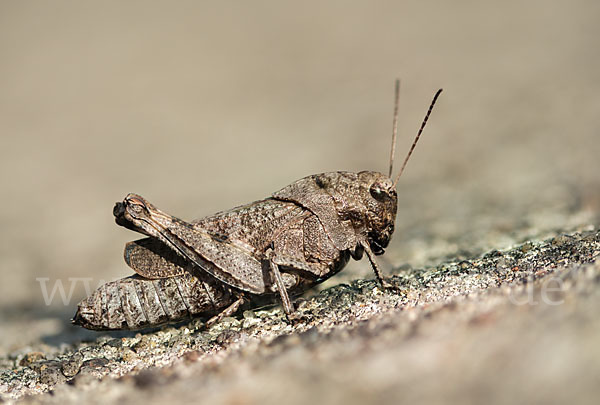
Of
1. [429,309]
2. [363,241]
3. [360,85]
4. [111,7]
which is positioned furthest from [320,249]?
[111,7]

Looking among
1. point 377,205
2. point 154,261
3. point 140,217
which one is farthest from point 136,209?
point 377,205

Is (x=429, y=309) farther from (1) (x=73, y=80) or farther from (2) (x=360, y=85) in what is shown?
(1) (x=73, y=80)

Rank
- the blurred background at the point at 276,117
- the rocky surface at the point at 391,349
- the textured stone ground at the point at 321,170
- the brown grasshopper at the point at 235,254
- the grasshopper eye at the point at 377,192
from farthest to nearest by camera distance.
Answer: the blurred background at the point at 276,117 < the grasshopper eye at the point at 377,192 < the brown grasshopper at the point at 235,254 < the textured stone ground at the point at 321,170 < the rocky surface at the point at 391,349

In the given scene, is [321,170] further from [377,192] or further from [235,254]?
[235,254]

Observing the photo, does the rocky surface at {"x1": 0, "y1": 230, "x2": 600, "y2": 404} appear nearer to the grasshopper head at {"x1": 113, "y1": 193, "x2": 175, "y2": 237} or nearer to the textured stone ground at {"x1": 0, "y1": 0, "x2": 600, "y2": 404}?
the textured stone ground at {"x1": 0, "y1": 0, "x2": 600, "y2": 404}

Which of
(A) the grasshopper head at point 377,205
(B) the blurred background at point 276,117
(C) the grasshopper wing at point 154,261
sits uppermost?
(B) the blurred background at point 276,117

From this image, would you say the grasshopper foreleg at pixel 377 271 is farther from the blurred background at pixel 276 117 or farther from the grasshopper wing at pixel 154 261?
the grasshopper wing at pixel 154 261

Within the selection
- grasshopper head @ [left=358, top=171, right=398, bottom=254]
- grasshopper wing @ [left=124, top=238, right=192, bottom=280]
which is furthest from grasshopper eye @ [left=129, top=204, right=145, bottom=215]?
grasshopper head @ [left=358, top=171, right=398, bottom=254]

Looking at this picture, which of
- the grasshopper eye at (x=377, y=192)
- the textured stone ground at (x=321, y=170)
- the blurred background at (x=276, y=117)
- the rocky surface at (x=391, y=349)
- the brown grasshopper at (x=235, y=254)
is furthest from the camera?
the blurred background at (x=276, y=117)

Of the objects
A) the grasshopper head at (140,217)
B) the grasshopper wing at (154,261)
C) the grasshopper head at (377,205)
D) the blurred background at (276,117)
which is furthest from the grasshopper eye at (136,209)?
the blurred background at (276,117)
